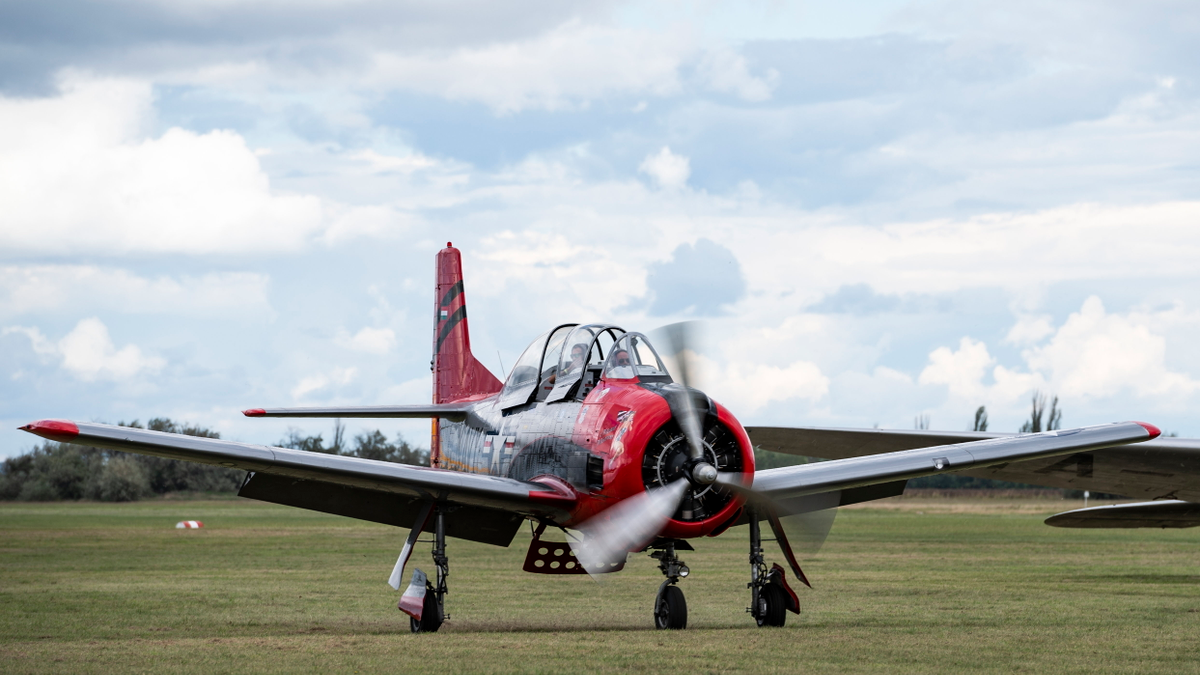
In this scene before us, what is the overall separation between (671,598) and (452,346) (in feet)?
29.8

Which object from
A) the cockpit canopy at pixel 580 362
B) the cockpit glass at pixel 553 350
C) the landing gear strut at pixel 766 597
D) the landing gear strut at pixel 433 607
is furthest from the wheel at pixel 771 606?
the cockpit glass at pixel 553 350

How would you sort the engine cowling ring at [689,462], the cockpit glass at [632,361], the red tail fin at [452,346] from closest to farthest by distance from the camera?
1. the engine cowling ring at [689,462]
2. the cockpit glass at [632,361]
3. the red tail fin at [452,346]

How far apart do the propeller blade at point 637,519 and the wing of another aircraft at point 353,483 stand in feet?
2.56

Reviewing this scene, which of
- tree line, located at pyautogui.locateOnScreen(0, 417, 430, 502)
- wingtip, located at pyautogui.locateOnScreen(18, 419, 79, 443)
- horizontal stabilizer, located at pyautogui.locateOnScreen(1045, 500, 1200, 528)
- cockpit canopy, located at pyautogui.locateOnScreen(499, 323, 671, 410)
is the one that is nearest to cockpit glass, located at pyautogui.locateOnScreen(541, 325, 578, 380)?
cockpit canopy, located at pyautogui.locateOnScreen(499, 323, 671, 410)

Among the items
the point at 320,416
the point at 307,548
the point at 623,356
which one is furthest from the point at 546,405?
the point at 307,548

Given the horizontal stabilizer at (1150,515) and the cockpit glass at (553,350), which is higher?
the cockpit glass at (553,350)

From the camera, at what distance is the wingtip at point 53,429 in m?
8.98

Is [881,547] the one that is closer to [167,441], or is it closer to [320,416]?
[320,416]

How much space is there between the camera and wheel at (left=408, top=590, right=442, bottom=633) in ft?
36.4

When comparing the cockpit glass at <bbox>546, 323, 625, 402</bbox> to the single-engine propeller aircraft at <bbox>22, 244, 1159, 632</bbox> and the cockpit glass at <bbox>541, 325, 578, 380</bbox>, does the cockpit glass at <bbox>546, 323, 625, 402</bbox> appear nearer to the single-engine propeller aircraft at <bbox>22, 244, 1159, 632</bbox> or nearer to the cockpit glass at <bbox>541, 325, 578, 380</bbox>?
the single-engine propeller aircraft at <bbox>22, 244, 1159, 632</bbox>

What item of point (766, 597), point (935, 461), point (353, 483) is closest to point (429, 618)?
point (353, 483)

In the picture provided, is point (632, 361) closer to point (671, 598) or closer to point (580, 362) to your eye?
point (580, 362)

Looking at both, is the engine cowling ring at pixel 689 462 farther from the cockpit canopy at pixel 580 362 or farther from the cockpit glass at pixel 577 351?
the cockpit glass at pixel 577 351

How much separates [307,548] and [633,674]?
63.9 feet
